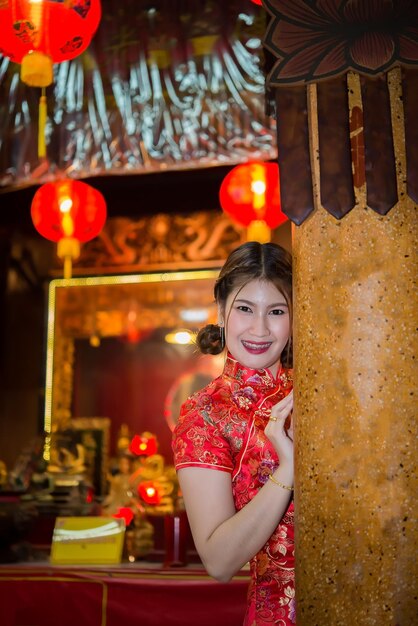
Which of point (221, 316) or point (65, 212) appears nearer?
point (221, 316)

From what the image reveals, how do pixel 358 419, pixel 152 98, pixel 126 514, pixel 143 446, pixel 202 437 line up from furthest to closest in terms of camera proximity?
pixel 143 446
pixel 152 98
pixel 126 514
pixel 202 437
pixel 358 419

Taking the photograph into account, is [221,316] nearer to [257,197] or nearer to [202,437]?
[202,437]

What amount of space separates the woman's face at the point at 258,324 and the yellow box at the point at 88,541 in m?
1.43

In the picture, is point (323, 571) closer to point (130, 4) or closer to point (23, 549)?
point (23, 549)

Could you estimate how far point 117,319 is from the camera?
5773 mm

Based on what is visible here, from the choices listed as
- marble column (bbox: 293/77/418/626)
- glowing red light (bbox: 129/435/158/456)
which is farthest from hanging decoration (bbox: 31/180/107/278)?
marble column (bbox: 293/77/418/626)

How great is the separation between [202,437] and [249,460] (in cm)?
10

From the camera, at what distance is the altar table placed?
7.50ft

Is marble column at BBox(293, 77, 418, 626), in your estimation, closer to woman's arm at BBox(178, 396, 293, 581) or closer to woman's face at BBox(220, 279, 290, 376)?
woman's arm at BBox(178, 396, 293, 581)

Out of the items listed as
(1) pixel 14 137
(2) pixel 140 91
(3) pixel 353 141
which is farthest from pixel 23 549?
(3) pixel 353 141

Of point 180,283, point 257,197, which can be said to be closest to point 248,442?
point 257,197

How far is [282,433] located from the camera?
1165mm

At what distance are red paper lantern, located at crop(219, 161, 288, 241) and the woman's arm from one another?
2.31 meters

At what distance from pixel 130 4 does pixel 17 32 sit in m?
0.72
